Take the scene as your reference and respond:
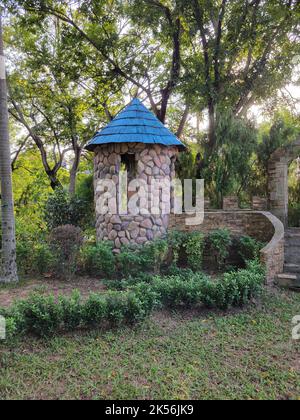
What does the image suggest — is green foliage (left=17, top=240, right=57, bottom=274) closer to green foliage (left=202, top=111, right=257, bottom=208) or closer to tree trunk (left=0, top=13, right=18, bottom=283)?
tree trunk (left=0, top=13, right=18, bottom=283)

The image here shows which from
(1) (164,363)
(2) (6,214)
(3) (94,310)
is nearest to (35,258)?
(2) (6,214)

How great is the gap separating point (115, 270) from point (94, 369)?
12.6 feet

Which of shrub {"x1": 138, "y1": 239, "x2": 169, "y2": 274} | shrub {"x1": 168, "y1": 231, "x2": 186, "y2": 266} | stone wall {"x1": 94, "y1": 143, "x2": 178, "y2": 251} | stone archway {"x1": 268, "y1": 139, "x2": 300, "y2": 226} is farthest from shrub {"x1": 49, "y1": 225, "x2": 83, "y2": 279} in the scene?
stone archway {"x1": 268, "y1": 139, "x2": 300, "y2": 226}

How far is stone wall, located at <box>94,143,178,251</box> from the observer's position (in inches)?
332

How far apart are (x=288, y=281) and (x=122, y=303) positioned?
3.79 meters

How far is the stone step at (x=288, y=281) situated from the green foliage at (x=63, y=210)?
636cm

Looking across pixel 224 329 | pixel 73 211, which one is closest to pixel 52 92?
pixel 73 211

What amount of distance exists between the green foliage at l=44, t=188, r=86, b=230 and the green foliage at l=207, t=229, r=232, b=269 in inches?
179

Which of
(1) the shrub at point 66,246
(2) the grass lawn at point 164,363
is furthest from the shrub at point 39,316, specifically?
(1) the shrub at point 66,246

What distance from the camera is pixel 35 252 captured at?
25.3ft

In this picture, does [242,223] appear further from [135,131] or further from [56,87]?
[56,87]

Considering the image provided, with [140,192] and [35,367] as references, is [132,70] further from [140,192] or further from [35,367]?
[35,367]

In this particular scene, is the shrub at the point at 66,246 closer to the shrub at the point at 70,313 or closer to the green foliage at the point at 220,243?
the shrub at the point at 70,313

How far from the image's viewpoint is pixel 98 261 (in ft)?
24.4
